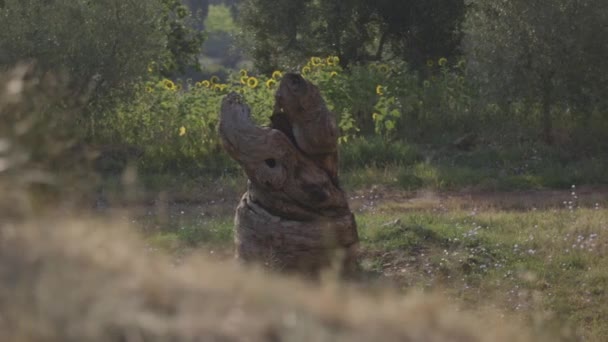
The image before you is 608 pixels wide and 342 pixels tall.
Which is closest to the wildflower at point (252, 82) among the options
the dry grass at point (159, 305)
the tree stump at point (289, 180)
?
the tree stump at point (289, 180)

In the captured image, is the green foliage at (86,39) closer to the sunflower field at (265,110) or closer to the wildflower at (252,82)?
the sunflower field at (265,110)

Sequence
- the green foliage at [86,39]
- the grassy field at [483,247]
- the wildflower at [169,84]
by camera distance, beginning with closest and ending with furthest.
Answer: the grassy field at [483,247] → the green foliage at [86,39] → the wildflower at [169,84]

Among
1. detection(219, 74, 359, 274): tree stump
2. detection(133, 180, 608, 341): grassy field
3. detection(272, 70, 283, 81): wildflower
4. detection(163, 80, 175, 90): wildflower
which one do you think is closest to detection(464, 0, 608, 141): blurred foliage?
detection(272, 70, 283, 81): wildflower

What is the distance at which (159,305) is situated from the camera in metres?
3.09

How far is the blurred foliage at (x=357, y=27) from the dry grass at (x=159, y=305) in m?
19.7

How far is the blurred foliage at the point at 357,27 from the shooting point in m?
23.0

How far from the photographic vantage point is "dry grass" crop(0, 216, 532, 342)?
2.86 m

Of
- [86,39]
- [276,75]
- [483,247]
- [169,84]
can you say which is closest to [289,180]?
[483,247]

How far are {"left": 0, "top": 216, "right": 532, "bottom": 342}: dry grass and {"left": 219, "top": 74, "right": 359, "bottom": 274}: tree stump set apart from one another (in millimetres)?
5603

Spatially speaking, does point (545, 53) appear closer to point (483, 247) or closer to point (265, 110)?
point (265, 110)

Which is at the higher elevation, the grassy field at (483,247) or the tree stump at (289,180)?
the tree stump at (289,180)

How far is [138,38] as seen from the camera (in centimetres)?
1820

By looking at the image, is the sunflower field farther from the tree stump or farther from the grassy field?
the tree stump

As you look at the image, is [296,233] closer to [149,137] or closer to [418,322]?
[418,322]
